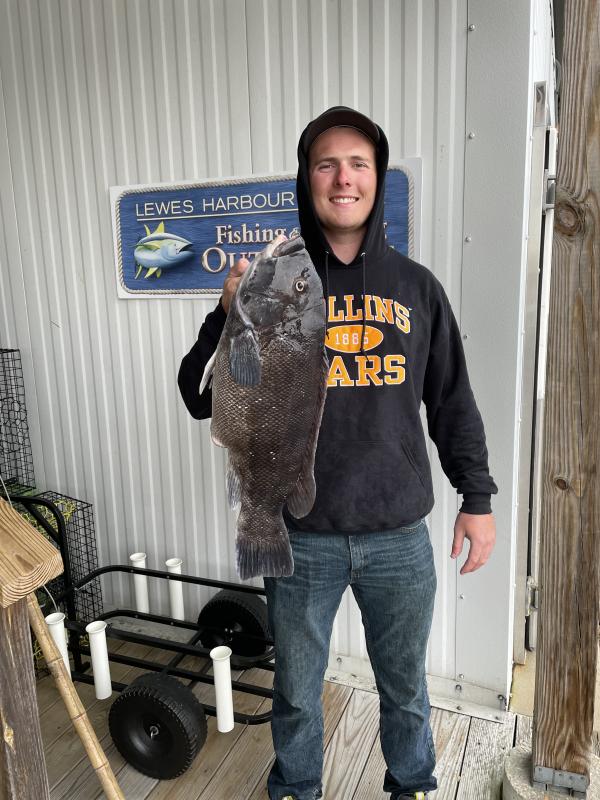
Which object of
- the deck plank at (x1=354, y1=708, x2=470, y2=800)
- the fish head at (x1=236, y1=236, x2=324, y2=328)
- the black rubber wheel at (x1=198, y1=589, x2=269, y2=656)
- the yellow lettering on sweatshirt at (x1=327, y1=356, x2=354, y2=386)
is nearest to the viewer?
the fish head at (x1=236, y1=236, x2=324, y2=328)

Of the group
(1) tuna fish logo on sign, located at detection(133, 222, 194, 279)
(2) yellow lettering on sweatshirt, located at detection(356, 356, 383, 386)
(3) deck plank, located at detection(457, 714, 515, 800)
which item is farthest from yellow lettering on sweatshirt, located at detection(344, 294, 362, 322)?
(3) deck plank, located at detection(457, 714, 515, 800)

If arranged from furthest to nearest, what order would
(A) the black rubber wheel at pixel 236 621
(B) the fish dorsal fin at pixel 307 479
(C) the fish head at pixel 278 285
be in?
(A) the black rubber wheel at pixel 236 621 < (B) the fish dorsal fin at pixel 307 479 < (C) the fish head at pixel 278 285

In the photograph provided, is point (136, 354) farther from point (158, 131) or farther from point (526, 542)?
point (526, 542)

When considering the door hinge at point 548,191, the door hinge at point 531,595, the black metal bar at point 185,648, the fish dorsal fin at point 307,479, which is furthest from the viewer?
the door hinge at point 531,595

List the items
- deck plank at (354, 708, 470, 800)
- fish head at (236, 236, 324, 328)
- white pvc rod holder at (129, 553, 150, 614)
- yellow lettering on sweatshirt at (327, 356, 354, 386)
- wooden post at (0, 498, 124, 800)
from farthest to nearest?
white pvc rod holder at (129, 553, 150, 614)
deck plank at (354, 708, 470, 800)
yellow lettering on sweatshirt at (327, 356, 354, 386)
fish head at (236, 236, 324, 328)
wooden post at (0, 498, 124, 800)

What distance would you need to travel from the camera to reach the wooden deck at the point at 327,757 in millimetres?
2260

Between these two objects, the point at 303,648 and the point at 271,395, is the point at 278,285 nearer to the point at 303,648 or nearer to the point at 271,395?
the point at 271,395

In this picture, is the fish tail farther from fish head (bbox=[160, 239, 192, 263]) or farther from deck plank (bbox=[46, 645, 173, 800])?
fish head (bbox=[160, 239, 192, 263])

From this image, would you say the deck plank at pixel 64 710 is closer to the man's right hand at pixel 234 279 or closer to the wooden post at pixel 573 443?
the wooden post at pixel 573 443

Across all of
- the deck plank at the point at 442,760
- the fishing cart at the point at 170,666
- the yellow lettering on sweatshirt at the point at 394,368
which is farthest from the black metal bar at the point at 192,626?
the yellow lettering on sweatshirt at the point at 394,368

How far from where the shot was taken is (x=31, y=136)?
320cm

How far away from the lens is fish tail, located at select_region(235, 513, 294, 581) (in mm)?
1555

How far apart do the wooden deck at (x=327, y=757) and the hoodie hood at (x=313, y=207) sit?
1.82 m

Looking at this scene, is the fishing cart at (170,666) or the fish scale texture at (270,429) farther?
the fishing cart at (170,666)
